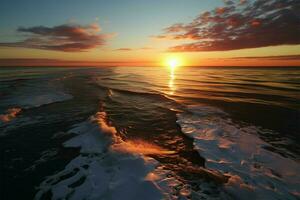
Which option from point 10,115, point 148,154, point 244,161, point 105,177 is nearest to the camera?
point 105,177

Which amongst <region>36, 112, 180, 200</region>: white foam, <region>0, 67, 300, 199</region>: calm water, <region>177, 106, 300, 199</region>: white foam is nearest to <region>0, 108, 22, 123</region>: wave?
<region>0, 67, 300, 199</region>: calm water

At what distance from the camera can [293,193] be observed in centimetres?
494

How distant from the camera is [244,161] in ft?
21.6

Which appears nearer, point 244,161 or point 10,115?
point 244,161

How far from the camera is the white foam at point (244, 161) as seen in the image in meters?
5.07

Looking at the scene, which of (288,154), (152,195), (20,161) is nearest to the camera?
(152,195)

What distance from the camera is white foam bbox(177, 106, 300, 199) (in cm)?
507

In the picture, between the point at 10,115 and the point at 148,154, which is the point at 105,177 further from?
the point at 10,115

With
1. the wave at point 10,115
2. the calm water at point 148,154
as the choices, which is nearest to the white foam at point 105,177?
Result: the calm water at point 148,154

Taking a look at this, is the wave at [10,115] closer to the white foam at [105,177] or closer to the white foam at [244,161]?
the white foam at [105,177]

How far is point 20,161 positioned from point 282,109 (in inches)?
617

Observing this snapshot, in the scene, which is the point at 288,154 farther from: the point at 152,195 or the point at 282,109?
the point at 282,109

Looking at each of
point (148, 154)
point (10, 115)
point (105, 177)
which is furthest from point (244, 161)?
point (10, 115)

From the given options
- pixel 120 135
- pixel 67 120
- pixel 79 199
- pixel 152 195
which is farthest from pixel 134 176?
pixel 67 120
